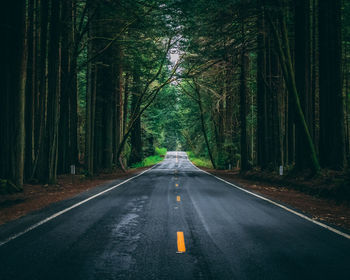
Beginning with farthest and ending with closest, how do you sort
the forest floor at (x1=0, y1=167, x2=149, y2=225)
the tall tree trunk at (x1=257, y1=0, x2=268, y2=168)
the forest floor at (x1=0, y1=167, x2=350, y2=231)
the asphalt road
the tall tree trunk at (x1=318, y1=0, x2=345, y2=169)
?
1. the tall tree trunk at (x1=257, y1=0, x2=268, y2=168)
2. the tall tree trunk at (x1=318, y1=0, x2=345, y2=169)
3. the forest floor at (x1=0, y1=167, x2=149, y2=225)
4. the forest floor at (x1=0, y1=167, x2=350, y2=231)
5. the asphalt road

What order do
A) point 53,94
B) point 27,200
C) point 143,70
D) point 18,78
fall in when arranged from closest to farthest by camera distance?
point 27,200 < point 18,78 < point 53,94 < point 143,70

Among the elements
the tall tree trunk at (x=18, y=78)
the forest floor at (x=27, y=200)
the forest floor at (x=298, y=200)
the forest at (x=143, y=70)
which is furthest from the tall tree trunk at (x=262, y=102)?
the tall tree trunk at (x=18, y=78)

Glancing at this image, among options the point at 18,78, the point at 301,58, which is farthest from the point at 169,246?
the point at 301,58

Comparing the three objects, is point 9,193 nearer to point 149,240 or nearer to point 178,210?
point 178,210

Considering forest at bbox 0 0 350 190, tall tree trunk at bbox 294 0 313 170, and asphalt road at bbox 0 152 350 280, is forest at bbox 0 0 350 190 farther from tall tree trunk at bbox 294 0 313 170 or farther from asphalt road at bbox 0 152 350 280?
asphalt road at bbox 0 152 350 280

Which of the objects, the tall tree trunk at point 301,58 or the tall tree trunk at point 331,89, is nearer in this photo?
the tall tree trunk at point 331,89

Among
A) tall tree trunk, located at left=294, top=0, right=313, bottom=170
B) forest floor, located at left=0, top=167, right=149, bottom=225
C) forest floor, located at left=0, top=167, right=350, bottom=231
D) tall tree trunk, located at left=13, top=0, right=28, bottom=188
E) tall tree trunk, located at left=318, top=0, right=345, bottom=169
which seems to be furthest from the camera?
tall tree trunk, located at left=294, top=0, right=313, bottom=170

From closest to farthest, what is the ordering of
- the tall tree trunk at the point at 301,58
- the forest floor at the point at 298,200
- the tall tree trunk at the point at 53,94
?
the forest floor at the point at 298,200
the tall tree trunk at the point at 53,94
the tall tree trunk at the point at 301,58

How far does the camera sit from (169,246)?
5.64 meters

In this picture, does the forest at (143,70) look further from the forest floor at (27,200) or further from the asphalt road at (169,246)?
the asphalt road at (169,246)

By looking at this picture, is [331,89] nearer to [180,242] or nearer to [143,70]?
[180,242]

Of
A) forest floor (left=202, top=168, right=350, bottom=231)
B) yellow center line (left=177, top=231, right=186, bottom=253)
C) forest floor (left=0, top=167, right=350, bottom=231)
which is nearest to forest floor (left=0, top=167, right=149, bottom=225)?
forest floor (left=0, top=167, right=350, bottom=231)

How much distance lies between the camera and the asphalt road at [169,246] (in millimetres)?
4465

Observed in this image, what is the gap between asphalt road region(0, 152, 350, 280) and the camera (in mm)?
4465
